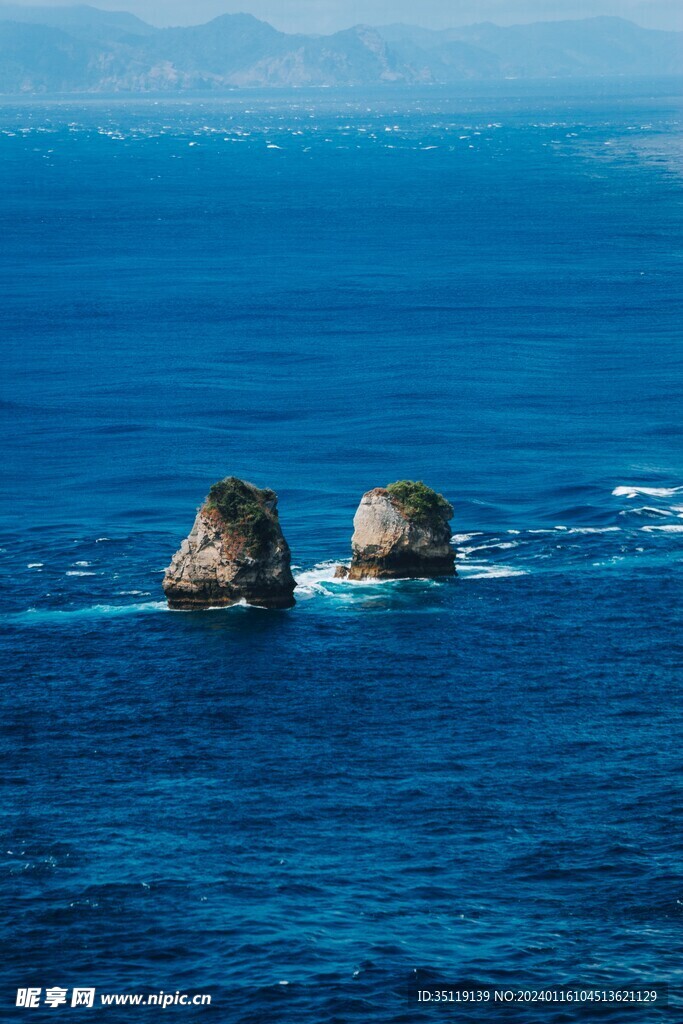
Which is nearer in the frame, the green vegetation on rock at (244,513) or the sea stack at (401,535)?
the green vegetation on rock at (244,513)

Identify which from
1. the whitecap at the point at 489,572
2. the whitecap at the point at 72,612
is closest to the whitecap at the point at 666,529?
the whitecap at the point at 489,572

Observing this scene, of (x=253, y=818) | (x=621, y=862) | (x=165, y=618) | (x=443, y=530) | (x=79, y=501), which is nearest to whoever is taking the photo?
(x=621, y=862)

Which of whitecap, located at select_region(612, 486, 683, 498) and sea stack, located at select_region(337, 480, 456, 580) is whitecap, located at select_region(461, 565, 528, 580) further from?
whitecap, located at select_region(612, 486, 683, 498)

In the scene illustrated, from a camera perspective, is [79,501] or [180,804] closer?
[180,804]

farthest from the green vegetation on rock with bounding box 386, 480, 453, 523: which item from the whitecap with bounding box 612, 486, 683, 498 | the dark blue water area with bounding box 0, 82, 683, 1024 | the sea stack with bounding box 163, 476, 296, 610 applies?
the whitecap with bounding box 612, 486, 683, 498

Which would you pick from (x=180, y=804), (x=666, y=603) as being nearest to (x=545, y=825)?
(x=180, y=804)

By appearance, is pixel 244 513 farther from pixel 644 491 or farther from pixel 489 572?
pixel 644 491

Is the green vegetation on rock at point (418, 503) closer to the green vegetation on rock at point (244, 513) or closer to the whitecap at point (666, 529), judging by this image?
the green vegetation on rock at point (244, 513)

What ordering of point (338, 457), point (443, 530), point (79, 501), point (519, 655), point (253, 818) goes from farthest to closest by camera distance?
point (338, 457)
point (79, 501)
point (443, 530)
point (519, 655)
point (253, 818)

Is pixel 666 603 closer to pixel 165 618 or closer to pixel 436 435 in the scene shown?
pixel 165 618
